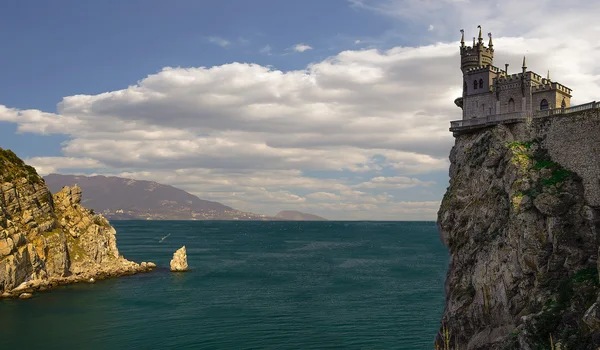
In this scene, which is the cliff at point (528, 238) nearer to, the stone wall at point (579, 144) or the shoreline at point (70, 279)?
the stone wall at point (579, 144)

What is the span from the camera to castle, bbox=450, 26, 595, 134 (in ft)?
150

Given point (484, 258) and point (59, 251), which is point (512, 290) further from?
point (59, 251)

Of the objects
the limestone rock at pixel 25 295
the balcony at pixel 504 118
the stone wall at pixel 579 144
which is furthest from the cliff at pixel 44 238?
the stone wall at pixel 579 144

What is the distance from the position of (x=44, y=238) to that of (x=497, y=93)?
277 feet

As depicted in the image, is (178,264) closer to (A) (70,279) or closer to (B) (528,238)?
(A) (70,279)

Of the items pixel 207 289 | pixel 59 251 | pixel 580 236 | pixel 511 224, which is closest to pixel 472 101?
pixel 511 224

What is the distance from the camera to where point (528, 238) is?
124ft

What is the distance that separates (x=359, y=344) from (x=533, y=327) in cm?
2439

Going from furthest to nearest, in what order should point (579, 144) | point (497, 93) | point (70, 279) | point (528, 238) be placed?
point (70, 279)
point (497, 93)
point (579, 144)
point (528, 238)

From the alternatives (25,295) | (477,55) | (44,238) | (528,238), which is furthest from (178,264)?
(528,238)

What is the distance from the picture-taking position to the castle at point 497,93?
4559 cm

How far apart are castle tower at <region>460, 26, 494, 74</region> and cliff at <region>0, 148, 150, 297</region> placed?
251ft

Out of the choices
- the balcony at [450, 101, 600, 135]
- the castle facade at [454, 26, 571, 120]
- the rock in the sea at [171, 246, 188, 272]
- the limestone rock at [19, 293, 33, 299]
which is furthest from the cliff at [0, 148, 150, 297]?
the castle facade at [454, 26, 571, 120]

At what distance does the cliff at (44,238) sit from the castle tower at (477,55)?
3008 inches
